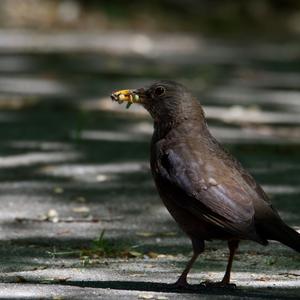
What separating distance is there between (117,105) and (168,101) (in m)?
7.10

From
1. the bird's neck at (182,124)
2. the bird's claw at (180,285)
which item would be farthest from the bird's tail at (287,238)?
the bird's neck at (182,124)

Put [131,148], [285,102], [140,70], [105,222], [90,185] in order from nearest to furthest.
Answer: [105,222]
[90,185]
[131,148]
[285,102]
[140,70]

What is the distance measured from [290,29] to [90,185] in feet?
58.5

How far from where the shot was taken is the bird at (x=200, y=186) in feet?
17.7

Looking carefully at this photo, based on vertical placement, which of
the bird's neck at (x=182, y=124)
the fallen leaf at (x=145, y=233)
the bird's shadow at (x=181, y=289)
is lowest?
the fallen leaf at (x=145, y=233)

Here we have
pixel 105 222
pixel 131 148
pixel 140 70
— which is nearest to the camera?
pixel 105 222

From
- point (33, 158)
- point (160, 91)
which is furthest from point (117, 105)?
point (160, 91)

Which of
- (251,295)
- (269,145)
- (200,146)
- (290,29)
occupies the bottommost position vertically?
(290,29)

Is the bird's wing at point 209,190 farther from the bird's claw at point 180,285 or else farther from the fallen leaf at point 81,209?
the fallen leaf at point 81,209

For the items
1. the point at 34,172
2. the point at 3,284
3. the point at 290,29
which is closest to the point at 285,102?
the point at 34,172

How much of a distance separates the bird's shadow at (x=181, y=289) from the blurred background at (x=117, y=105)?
3.07ft

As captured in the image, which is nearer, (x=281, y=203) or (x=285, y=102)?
(x=281, y=203)

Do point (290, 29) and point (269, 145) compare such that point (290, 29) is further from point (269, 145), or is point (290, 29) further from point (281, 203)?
point (281, 203)

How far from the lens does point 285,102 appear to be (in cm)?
1400
